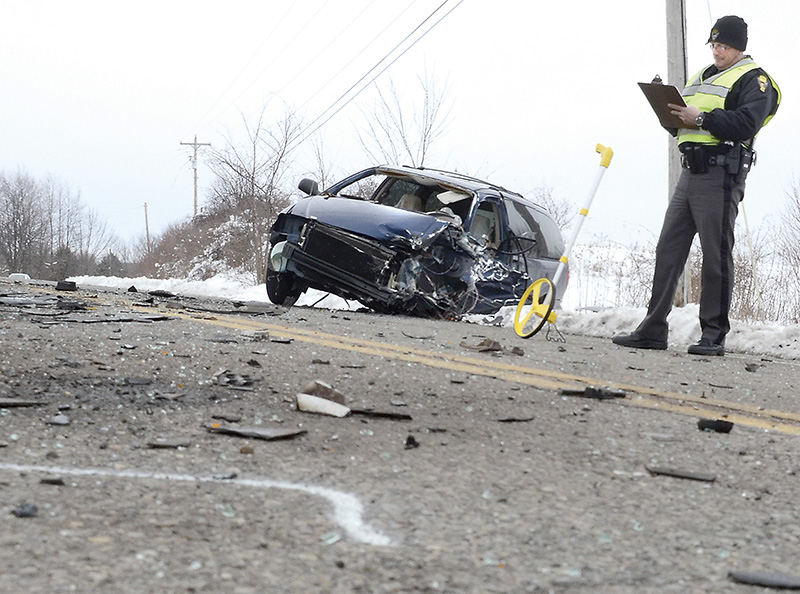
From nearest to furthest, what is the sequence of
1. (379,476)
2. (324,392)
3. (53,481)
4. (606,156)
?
1. (53,481)
2. (379,476)
3. (324,392)
4. (606,156)

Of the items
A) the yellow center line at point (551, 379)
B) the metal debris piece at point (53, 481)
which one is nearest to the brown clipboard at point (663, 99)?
the yellow center line at point (551, 379)

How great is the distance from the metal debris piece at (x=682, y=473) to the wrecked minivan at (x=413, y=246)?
544cm

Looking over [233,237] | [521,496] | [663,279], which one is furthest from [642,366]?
[233,237]

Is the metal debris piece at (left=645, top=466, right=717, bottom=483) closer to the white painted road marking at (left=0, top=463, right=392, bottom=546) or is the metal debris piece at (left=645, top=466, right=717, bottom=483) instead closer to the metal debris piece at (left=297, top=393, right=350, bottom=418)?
the white painted road marking at (left=0, top=463, right=392, bottom=546)

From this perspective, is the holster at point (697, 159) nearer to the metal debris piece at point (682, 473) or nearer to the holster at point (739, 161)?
the holster at point (739, 161)

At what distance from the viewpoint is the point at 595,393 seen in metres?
3.67

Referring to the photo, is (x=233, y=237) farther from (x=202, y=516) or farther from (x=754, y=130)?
(x=202, y=516)

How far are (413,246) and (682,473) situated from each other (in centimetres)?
548

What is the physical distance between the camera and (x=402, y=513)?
194 cm

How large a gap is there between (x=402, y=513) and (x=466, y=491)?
0.26 m

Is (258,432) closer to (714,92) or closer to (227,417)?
(227,417)

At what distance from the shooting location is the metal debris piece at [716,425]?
3.10m

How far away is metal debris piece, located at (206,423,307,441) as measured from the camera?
2.65 m

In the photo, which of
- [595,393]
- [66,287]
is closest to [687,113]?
[595,393]
